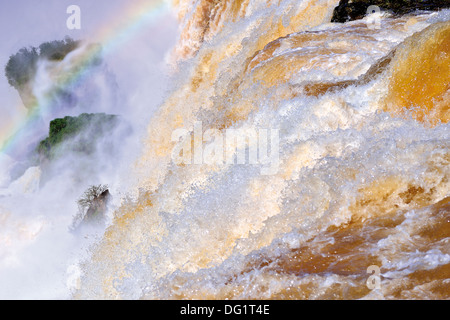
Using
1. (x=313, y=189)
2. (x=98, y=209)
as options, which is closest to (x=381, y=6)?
(x=313, y=189)

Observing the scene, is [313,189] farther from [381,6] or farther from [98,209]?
[98,209]

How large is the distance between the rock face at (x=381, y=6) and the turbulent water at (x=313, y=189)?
36cm

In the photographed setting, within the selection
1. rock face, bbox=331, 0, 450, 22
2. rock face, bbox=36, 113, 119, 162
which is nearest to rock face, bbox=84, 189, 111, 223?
rock face, bbox=36, 113, 119, 162

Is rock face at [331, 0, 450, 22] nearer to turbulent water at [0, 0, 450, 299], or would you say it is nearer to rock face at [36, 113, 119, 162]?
turbulent water at [0, 0, 450, 299]

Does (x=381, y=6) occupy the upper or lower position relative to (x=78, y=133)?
lower

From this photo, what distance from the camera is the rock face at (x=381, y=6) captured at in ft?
19.6

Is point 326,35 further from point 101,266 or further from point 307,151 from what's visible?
point 101,266

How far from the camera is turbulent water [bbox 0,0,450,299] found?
2.14 m

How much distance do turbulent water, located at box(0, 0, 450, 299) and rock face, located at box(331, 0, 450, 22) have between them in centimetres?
36

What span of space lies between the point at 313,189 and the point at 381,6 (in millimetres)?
4689

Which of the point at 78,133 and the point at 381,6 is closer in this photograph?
the point at 381,6

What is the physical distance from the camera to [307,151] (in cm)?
333

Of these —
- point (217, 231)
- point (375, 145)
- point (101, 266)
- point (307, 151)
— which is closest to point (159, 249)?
point (217, 231)

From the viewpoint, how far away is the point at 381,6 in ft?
20.7
